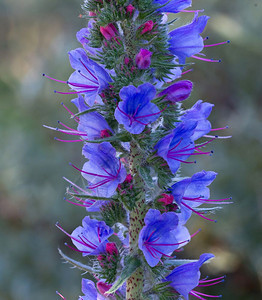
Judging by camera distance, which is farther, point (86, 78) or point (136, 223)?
point (86, 78)

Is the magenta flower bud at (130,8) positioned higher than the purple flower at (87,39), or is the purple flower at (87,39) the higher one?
the magenta flower bud at (130,8)

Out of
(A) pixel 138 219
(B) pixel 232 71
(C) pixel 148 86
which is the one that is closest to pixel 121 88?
(C) pixel 148 86

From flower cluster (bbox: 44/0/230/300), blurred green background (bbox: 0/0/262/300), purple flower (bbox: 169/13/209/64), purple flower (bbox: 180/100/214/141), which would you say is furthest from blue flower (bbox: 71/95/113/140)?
blurred green background (bbox: 0/0/262/300)

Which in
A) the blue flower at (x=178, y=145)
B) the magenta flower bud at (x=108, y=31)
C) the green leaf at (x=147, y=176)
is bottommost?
the green leaf at (x=147, y=176)

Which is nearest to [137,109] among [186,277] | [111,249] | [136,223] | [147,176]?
[147,176]

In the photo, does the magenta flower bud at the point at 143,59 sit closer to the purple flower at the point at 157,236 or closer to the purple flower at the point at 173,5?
the purple flower at the point at 173,5

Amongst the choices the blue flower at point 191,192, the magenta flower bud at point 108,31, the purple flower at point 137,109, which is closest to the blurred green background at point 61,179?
the blue flower at point 191,192

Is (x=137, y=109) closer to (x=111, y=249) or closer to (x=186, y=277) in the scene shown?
(x=111, y=249)
